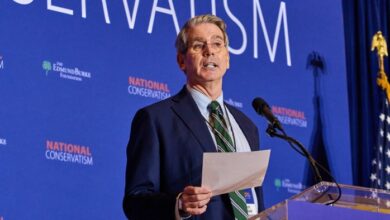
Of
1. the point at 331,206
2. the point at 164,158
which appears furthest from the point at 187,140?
the point at 331,206

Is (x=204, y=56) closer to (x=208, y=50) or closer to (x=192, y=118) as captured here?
(x=208, y=50)

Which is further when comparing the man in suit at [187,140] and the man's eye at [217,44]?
the man's eye at [217,44]

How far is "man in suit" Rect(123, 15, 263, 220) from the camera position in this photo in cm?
281

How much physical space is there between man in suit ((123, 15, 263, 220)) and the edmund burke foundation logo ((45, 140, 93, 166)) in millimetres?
1036

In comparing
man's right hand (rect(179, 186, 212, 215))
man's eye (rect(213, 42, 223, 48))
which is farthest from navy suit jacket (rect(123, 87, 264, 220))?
man's eye (rect(213, 42, 223, 48))

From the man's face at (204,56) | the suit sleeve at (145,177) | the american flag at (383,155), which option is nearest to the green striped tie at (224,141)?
the man's face at (204,56)

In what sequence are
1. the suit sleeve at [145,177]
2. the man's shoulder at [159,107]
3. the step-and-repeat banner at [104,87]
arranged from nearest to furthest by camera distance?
the suit sleeve at [145,177] < the man's shoulder at [159,107] < the step-and-repeat banner at [104,87]

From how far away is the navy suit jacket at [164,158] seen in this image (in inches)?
113

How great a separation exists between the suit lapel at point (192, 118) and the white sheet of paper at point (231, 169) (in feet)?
1.27

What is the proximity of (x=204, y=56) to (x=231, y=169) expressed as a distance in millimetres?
775

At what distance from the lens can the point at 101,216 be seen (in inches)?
166

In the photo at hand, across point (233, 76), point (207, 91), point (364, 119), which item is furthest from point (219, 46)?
point (364, 119)

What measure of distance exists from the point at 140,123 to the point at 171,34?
71.8 inches

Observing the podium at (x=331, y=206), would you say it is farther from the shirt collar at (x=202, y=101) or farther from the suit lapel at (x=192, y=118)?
the shirt collar at (x=202, y=101)
